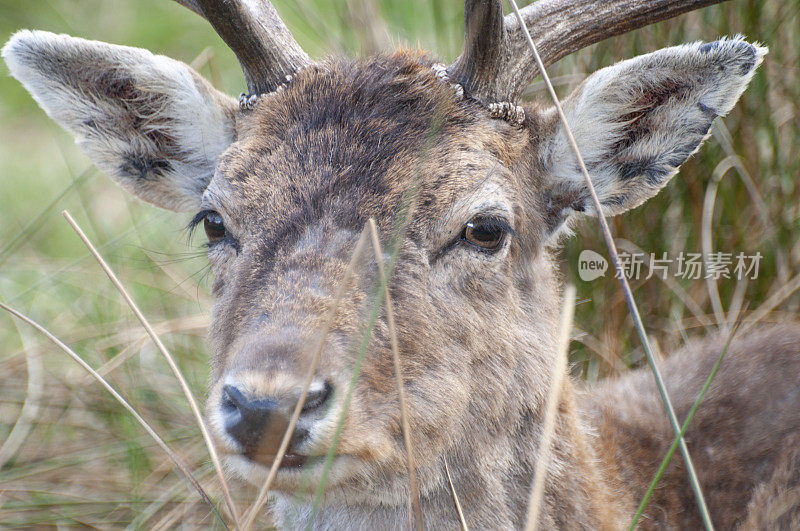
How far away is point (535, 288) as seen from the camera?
3.55 m

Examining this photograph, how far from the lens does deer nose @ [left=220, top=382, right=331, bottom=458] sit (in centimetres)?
246

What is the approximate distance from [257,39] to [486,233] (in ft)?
A: 4.41

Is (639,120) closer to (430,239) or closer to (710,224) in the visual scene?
(430,239)

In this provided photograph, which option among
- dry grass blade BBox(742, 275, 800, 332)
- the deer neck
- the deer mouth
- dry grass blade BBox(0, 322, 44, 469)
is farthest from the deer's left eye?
dry grass blade BBox(0, 322, 44, 469)

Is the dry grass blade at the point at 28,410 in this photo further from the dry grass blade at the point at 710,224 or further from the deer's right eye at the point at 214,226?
the dry grass blade at the point at 710,224

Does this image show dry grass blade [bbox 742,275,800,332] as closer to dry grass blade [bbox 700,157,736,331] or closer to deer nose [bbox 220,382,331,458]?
dry grass blade [bbox 700,157,736,331]

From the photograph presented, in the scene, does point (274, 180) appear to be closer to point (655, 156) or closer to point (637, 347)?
point (655, 156)

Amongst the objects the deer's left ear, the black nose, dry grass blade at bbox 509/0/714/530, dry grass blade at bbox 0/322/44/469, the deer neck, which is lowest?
dry grass blade at bbox 0/322/44/469

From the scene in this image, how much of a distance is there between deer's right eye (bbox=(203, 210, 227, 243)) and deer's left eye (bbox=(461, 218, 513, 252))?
1.04 m

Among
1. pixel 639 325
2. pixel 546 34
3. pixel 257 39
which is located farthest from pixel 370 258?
pixel 546 34

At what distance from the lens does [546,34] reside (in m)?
3.62

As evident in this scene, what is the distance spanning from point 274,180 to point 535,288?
1211 mm

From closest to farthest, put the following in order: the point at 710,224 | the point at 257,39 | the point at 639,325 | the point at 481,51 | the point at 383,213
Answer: the point at 639,325 → the point at 383,213 → the point at 481,51 → the point at 257,39 → the point at 710,224

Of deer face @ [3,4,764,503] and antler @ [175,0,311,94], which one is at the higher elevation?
antler @ [175,0,311,94]
